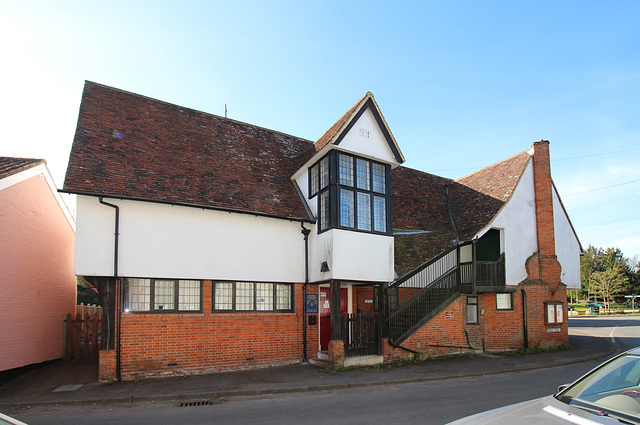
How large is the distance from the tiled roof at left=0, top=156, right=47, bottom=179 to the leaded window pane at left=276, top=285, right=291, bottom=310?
27.0 feet

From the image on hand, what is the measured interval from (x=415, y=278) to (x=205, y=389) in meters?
8.93

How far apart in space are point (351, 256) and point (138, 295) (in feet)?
19.9

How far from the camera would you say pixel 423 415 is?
772 cm

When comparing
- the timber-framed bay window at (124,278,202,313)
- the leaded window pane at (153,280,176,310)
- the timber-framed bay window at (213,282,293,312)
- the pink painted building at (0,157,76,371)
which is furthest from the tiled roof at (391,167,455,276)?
the pink painted building at (0,157,76,371)

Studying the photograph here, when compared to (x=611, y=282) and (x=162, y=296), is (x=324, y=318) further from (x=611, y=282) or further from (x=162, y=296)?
(x=611, y=282)

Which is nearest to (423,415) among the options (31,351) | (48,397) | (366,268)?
(366,268)

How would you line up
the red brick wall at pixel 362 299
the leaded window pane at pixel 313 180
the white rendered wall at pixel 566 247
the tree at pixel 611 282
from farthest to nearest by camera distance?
1. the tree at pixel 611 282
2. the white rendered wall at pixel 566 247
3. the red brick wall at pixel 362 299
4. the leaded window pane at pixel 313 180

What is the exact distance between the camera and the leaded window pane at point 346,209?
13.0m

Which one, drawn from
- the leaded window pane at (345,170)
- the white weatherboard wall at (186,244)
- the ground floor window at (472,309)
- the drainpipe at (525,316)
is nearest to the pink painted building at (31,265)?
the white weatherboard wall at (186,244)

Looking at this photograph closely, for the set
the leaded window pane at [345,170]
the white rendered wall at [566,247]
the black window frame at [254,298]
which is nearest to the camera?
the black window frame at [254,298]

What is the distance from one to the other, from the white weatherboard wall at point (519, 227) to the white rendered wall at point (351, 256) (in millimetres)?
5095

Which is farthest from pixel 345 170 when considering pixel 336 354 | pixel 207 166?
pixel 336 354

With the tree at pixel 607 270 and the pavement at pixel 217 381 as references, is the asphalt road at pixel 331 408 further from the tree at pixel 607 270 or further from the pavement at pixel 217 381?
the tree at pixel 607 270

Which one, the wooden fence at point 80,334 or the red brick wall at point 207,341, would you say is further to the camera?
the wooden fence at point 80,334
